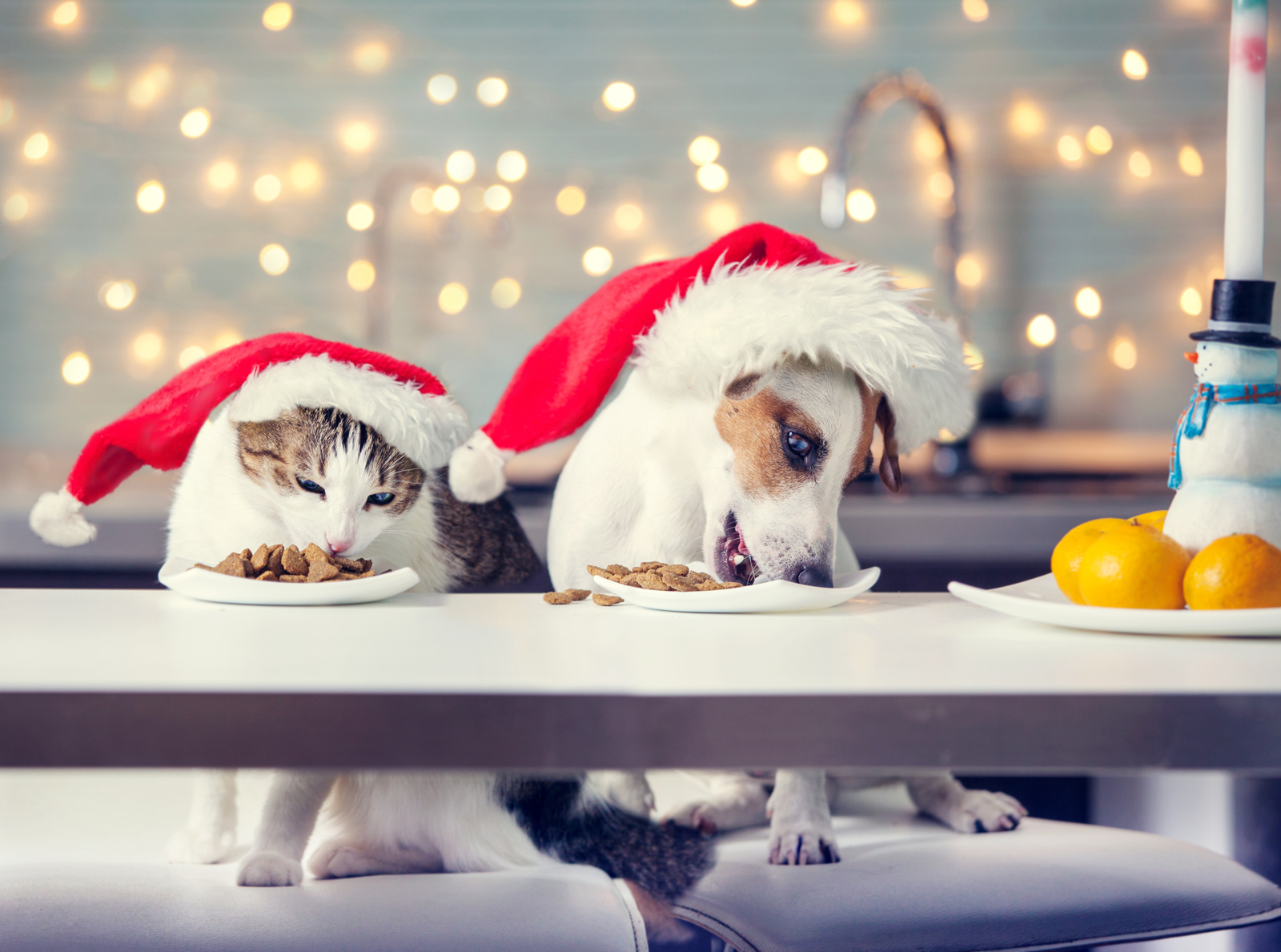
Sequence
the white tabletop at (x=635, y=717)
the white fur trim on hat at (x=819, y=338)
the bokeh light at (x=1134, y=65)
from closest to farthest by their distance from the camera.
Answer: the white tabletop at (x=635, y=717), the white fur trim on hat at (x=819, y=338), the bokeh light at (x=1134, y=65)

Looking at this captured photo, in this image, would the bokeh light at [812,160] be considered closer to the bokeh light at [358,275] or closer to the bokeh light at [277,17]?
the bokeh light at [358,275]

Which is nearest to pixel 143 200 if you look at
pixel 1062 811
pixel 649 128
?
pixel 649 128

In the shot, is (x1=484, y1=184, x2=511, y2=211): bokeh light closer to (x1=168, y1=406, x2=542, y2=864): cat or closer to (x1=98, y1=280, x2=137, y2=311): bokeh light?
(x1=98, y1=280, x2=137, y2=311): bokeh light

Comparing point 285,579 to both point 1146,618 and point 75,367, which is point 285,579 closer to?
point 1146,618

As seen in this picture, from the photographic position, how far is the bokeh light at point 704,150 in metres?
2.75

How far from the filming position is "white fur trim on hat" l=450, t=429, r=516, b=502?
797mm

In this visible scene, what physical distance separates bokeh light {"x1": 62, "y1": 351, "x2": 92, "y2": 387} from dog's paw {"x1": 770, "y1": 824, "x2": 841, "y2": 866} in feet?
9.04

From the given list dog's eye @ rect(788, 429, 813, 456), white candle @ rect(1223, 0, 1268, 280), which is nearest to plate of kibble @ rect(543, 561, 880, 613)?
dog's eye @ rect(788, 429, 813, 456)

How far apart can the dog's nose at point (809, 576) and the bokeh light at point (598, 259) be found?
217cm

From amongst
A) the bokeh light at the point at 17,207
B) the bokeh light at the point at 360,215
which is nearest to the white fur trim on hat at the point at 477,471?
the bokeh light at the point at 360,215

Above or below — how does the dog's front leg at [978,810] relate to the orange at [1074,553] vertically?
below

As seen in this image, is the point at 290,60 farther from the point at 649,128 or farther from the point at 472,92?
the point at 649,128

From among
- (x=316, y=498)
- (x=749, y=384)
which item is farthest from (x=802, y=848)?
(x=316, y=498)

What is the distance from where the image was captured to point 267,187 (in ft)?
9.07
